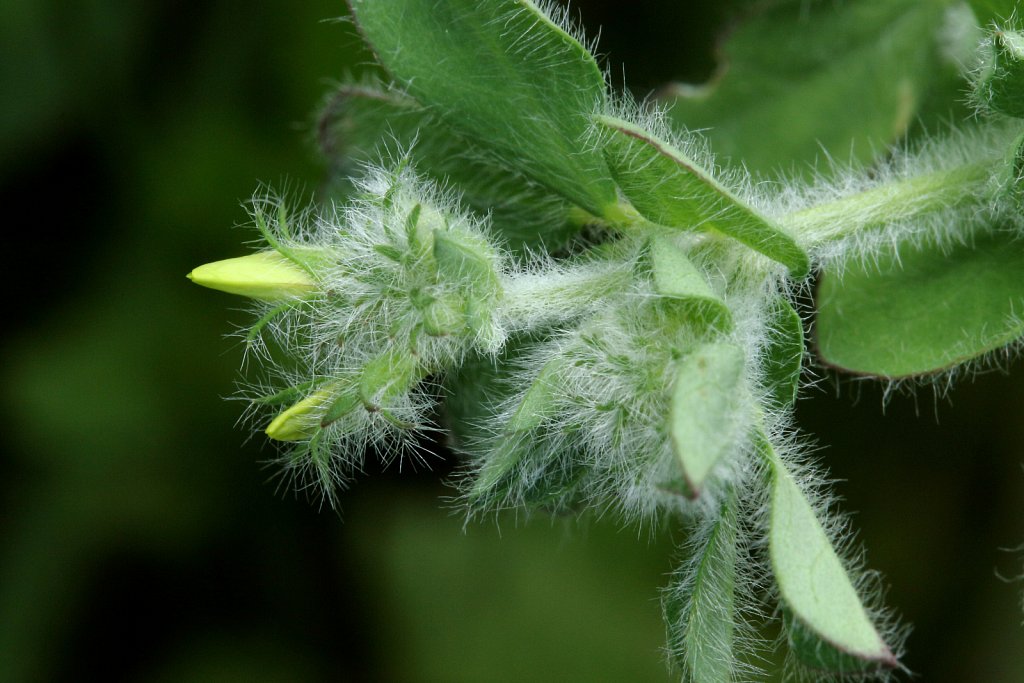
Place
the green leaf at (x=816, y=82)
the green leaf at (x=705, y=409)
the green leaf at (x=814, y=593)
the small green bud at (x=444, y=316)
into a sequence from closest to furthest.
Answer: the green leaf at (x=705, y=409) < the green leaf at (x=814, y=593) < the small green bud at (x=444, y=316) < the green leaf at (x=816, y=82)

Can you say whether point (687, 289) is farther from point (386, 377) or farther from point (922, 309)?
point (922, 309)

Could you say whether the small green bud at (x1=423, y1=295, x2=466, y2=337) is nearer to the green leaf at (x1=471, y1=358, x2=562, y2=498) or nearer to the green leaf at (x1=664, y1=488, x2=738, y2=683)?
the green leaf at (x1=471, y1=358, x2=562, y2=498)

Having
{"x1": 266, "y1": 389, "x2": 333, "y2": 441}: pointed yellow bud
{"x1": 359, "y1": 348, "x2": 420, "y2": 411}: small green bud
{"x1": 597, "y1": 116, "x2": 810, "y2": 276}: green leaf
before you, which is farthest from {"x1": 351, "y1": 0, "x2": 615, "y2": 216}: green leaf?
{"x1": 266, "y1": 389, "x2": 333, "y2": 441}: pointed yellow bud

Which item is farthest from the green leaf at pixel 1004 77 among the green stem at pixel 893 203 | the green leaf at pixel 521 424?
the green leaf at pixel 521 424

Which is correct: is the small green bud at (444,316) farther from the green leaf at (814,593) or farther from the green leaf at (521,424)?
the green leaf at (814,593)

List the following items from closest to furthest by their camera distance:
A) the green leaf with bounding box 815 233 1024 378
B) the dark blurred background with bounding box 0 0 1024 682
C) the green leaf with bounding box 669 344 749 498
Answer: the green leaf with bounding box 669 344 749 498 → the green leaf with bounding box 815 233 1024 378 → the dark blurred background with bounding box 0 0 1024 682

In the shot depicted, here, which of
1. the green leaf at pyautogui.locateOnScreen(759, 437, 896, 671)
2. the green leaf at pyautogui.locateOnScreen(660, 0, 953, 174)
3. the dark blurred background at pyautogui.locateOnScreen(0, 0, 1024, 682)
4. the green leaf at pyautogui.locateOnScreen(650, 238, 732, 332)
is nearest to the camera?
the green leaf at pyautogui.locateOnScreen(759, 437, 896, 671)
